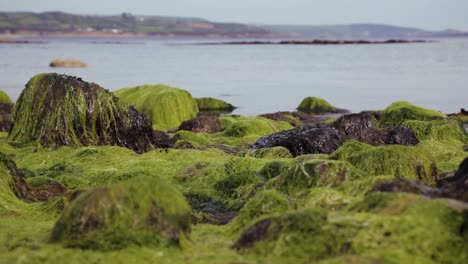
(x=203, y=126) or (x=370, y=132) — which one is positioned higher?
(x=370, y=132)

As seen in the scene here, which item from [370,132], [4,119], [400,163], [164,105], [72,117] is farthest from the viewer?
[164,105]

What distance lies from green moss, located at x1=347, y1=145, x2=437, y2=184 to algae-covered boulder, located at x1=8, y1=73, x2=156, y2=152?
28.2 ft

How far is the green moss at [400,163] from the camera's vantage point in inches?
382

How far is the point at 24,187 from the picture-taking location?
10977 mm

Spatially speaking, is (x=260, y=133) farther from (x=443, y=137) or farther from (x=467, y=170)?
(x=467, y=170)

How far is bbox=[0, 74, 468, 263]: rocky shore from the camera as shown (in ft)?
22.2

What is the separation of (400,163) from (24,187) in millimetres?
5919

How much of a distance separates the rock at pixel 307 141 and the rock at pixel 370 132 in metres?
1.74

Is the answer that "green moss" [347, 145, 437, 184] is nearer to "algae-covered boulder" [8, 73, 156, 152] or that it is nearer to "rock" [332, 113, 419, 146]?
"rock" [332, 113, 419, 146]

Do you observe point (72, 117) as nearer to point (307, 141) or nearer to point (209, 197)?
point (307, 141)

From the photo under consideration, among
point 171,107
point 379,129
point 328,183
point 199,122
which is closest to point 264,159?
point 328,183

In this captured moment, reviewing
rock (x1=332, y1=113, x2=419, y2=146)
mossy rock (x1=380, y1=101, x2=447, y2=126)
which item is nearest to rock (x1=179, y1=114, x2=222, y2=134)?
rock (x1=332, y1=113, x2=419, y2=146)

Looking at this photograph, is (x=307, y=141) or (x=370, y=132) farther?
(x=370, y=132)

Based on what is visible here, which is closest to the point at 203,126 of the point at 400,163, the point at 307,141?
the point at 307,141
